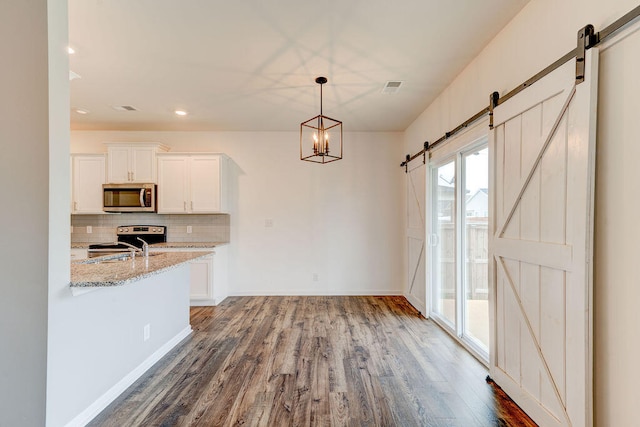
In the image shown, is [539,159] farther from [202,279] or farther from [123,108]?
[123,108]

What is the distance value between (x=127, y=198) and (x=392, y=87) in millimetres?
4150

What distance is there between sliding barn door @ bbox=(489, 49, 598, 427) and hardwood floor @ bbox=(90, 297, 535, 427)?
366mm

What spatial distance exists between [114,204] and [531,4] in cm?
539

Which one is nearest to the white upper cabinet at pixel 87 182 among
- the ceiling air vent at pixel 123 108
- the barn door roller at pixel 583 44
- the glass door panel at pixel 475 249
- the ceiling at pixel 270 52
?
the ceiling at pixel 270 52

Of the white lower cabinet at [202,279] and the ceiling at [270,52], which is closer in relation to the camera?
the ceiling at [270,52]

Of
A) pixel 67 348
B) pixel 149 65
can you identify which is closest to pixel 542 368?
pixel 67 348

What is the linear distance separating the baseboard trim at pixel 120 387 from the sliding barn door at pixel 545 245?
9.33 feet

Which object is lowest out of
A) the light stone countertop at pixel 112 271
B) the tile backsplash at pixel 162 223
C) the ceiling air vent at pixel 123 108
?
the light stone countertop at pixel 112 271

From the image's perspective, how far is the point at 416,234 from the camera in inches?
170

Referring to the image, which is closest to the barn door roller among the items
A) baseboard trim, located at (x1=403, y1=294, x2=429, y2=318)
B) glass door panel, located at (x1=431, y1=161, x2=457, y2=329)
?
glass door panel, located at (x1=431, y1=161, x2=457, y2=329)

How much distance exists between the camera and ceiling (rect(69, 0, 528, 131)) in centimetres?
210

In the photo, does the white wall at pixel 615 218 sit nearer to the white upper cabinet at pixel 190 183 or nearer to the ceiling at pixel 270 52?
the ceiling at pixel 270 52

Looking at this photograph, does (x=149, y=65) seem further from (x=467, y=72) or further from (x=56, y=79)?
(x=467, y=72)

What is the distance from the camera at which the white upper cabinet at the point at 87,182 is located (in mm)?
4578
